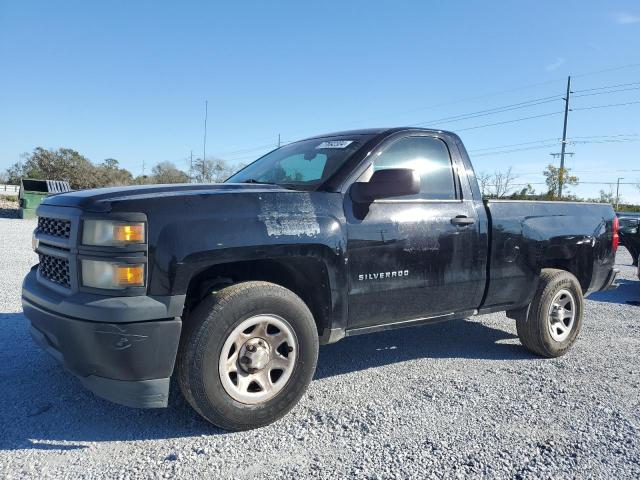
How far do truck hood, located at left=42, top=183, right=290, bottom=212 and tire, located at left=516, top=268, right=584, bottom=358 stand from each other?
2.73 m

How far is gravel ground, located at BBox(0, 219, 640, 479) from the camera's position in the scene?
2596 mm

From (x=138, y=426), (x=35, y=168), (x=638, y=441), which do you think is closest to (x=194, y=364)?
(x=138, y=426)

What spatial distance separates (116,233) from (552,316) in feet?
13.0

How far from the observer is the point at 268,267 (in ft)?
10.9

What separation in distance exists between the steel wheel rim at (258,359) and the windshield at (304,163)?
104 centimetres

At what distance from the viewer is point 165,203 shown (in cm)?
276

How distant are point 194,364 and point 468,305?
7.71 ft

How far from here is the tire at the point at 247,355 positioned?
2.81 metres

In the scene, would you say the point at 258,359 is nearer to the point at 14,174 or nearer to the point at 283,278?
the point at 283,278

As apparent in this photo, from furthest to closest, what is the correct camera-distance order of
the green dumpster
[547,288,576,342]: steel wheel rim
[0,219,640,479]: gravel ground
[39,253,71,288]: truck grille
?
the green dumpster → [547,288,576,342]: steel wheel rim → [39,253,71,288]: truck grille → [0,219,640,479]: gravel ground

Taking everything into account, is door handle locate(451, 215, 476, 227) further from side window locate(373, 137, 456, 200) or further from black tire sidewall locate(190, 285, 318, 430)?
black tire sidewall locate(190, 285, 318, 430)

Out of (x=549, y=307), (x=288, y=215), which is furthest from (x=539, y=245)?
(x=288, y=215)

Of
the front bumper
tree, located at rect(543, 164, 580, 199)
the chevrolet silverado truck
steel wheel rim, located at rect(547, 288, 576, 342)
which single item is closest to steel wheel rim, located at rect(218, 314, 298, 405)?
the front bumper

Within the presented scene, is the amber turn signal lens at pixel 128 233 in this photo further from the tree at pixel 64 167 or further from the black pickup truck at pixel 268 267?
the tree at pixel 64 167
